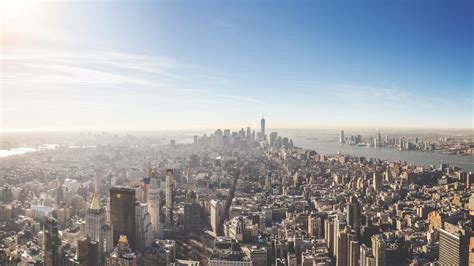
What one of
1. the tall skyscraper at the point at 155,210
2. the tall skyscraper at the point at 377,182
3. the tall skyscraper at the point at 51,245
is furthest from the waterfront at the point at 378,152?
the tall skyscraper at the point at 51,245

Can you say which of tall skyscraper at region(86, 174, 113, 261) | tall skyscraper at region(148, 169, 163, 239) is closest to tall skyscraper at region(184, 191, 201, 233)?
tall skyscraper at region(148, 169, 163, 239)

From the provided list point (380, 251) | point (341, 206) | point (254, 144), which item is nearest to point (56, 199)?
point (341, 206)

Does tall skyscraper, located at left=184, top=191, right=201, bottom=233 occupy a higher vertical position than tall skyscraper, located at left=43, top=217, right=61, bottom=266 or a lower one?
lower

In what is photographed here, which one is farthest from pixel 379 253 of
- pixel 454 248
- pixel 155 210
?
pixel 155 210

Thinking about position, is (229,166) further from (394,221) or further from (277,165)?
(394,221)

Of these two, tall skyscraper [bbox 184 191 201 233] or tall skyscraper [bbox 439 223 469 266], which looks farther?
tall skyscraper [bbox 184 191 201 233]

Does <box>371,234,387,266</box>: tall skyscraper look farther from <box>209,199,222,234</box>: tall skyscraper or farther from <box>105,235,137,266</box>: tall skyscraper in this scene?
<box>209,199,222,234</box>: tall skyscraper

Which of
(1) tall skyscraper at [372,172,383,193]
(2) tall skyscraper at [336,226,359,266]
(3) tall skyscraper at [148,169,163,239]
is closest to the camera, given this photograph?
(2) tall skyscraper at [336,226,359,266]
